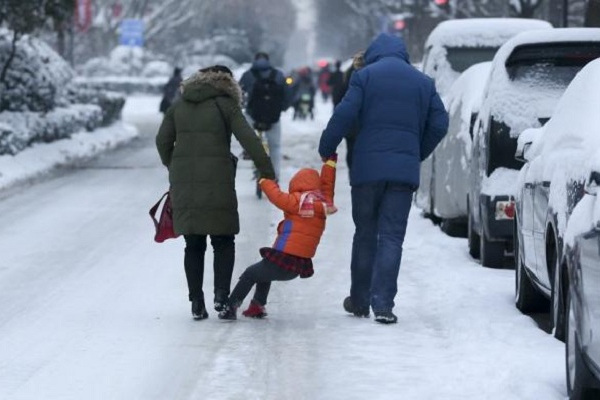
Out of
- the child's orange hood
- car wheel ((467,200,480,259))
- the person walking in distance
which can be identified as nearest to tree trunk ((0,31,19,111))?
the person walking in distance

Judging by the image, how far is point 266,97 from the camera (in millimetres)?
21672

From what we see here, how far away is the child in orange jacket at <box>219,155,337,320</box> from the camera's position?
11008mm

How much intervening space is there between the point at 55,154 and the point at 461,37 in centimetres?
967

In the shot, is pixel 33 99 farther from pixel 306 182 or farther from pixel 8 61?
pixel 306 182

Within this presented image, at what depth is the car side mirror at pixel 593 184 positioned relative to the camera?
7902mm

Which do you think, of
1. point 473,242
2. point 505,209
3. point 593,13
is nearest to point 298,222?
point 505,209

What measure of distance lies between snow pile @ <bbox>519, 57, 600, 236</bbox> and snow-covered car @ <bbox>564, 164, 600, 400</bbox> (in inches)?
7.1

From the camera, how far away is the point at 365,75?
1127 cm

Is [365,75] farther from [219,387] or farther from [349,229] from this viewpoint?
[349,229]

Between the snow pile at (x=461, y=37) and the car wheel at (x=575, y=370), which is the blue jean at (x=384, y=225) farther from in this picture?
the snow pile at (x=461, y=37)

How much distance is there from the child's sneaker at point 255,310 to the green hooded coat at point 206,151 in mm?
473

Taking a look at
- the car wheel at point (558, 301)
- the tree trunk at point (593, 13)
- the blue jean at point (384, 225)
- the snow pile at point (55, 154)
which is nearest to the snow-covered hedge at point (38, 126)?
the snow pile at point (55, 154)

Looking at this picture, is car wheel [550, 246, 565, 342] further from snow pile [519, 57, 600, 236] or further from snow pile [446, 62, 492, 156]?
snow pile [446, 62, 492, 156]

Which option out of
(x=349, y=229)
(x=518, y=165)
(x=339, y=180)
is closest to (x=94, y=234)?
(x=349, y=229)
